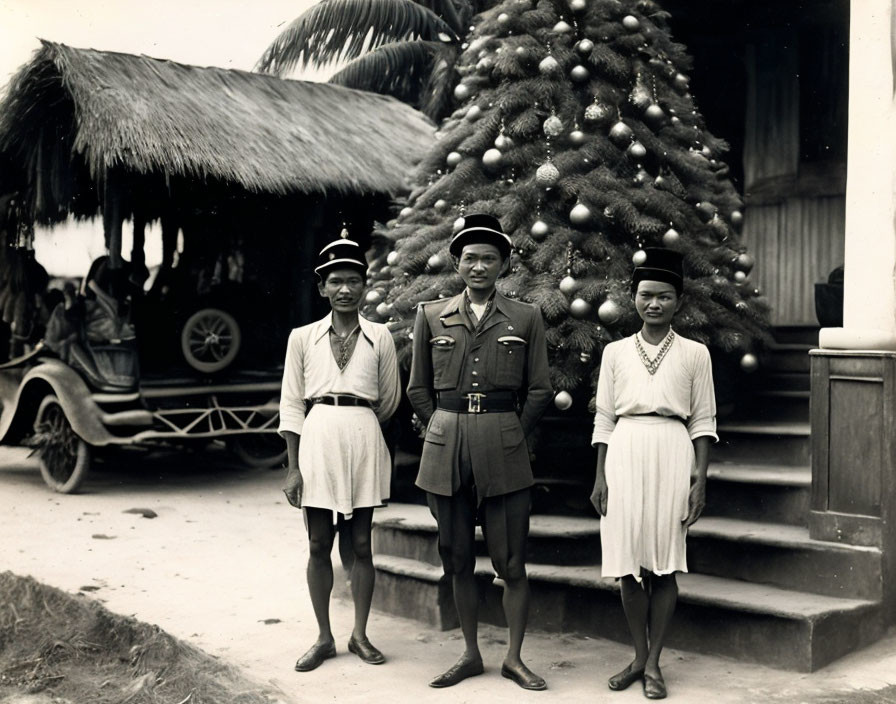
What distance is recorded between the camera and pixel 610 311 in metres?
5.45

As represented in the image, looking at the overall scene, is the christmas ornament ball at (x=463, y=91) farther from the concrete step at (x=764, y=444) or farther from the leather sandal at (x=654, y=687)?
the leather sandal at (x=654, y=687)

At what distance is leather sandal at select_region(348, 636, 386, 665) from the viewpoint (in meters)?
4.84

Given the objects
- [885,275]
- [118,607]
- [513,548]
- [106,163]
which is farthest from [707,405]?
[106,163]

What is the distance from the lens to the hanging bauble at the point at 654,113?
608cm

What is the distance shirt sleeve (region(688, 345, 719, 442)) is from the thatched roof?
5.15 metres

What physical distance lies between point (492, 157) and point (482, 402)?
1.96 metres

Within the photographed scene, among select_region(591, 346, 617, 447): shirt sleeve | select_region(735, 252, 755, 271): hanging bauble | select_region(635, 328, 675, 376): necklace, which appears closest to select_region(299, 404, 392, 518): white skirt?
select_region(591, 346, 617, 447): shirt sleeve

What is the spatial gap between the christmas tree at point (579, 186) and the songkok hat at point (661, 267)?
1011 millimetres

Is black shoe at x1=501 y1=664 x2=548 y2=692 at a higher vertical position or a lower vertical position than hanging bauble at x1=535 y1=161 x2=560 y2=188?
lower

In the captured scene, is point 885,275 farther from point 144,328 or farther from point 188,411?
point 144,328

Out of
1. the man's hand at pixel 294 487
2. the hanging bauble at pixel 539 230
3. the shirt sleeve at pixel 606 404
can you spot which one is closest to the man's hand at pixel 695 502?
the shirt sleeve at pixel 606 404

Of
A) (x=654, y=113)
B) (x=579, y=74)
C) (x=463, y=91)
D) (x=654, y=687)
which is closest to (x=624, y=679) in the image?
(x=654, y=687)

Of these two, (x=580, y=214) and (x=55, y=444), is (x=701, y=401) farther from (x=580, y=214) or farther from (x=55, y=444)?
(x=55, y=444)

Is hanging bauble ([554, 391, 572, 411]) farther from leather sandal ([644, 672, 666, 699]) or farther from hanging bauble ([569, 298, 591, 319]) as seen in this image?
leather sandal ([644, 672, 666, 699])
